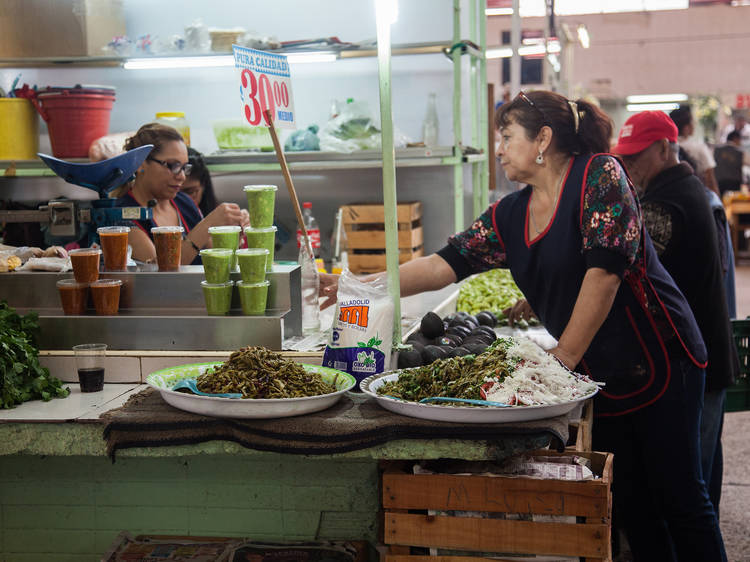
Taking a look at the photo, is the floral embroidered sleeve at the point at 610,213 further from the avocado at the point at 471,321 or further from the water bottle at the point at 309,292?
the water bottle at the point at 309,292

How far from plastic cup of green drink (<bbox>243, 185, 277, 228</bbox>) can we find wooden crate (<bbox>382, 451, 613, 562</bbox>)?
966mm

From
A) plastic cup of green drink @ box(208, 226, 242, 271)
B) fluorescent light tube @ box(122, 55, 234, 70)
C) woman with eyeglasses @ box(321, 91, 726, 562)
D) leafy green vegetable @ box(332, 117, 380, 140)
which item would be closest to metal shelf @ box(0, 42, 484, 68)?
fluorescent light tube @ box(122, 55, 234, 70)

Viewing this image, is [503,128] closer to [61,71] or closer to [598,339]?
[598,339]

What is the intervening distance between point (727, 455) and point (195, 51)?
4282 millimetres

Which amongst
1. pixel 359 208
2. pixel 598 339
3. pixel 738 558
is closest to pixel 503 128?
pixel 598 339

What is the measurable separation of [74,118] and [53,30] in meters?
0.70

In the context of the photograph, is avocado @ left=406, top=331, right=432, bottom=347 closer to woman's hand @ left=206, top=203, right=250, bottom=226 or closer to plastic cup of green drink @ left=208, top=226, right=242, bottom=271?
plastic cup of green drink @ left=208, top=226, right=242, bottom=271

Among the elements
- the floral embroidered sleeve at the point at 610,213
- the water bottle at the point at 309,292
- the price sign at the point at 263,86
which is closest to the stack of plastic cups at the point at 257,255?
the water bottle at the point at 309,292

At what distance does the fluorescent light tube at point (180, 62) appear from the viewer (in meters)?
5.42

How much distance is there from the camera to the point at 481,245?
9.82 feet

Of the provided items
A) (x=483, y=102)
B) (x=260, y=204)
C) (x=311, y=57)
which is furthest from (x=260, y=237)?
(x=483, y=102)

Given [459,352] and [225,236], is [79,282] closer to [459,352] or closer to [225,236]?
[225,236]

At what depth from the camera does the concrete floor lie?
3791 millimetres

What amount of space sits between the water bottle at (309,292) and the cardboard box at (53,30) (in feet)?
12.0
